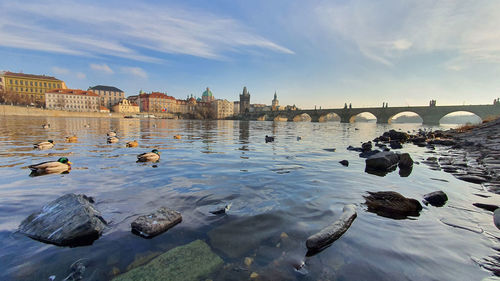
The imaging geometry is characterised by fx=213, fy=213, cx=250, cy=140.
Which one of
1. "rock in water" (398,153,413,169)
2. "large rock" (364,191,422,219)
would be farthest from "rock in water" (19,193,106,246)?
"rock in water" (398,153,413,169)

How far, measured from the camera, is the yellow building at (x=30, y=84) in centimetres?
11181

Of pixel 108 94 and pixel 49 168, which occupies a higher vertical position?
pixel 108 94

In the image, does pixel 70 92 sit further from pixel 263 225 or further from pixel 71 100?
pixel 263 225

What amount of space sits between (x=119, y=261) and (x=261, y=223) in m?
2.31

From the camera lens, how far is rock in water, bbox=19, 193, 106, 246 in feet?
11.1

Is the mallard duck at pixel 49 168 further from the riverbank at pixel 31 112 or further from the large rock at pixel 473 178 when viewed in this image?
the riverbank at pixel 31 112

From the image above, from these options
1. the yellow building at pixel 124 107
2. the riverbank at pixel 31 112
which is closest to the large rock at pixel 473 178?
the riverbank at pixel 31 112

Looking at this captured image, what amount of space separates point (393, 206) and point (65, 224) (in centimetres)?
647

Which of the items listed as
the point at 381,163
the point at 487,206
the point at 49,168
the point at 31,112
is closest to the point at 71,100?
the point at 31,112

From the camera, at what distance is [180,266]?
283 centimetres

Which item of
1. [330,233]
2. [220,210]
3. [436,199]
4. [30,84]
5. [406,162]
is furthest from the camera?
[30,84]

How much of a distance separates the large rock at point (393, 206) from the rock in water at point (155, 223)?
4.21m

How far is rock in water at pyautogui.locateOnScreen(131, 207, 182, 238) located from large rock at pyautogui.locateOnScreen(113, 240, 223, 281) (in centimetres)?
69

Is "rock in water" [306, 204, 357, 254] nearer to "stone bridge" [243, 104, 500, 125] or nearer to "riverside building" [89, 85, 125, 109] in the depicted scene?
"stone bridge" [243, 104, 500, 125]
